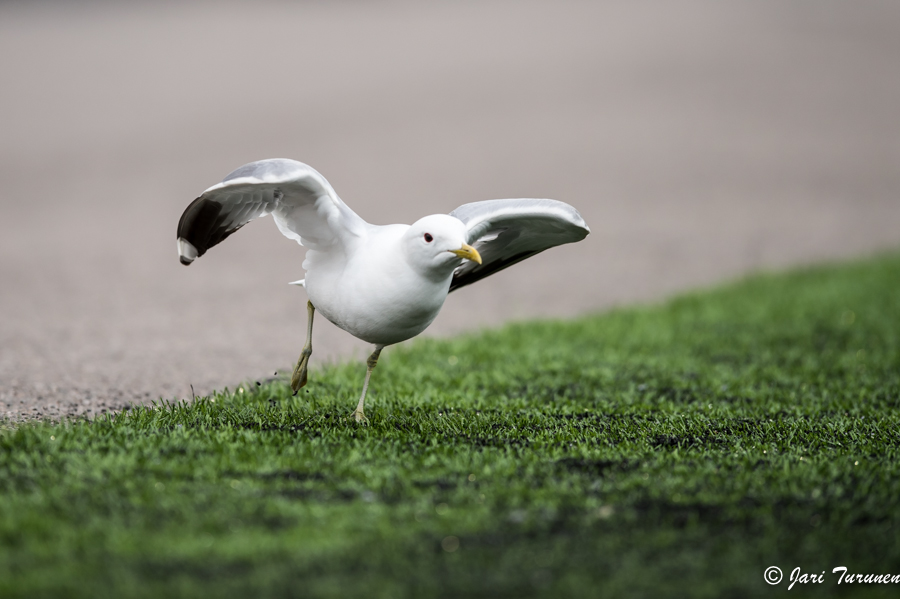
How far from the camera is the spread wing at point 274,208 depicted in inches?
164

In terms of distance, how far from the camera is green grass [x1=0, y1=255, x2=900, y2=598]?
299cm

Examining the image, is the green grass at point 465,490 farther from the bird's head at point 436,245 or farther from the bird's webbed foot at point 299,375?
the bird's head at point 436,245

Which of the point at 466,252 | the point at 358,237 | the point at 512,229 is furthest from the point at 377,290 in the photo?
the point at 512,229

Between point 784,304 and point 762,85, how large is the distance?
11137mm

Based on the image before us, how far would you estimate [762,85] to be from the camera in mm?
18750

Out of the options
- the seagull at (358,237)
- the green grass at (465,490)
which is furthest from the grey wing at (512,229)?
the green grass at (465,490)

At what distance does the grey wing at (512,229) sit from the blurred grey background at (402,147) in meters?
2.03

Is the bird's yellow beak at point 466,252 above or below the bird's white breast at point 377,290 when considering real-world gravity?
above

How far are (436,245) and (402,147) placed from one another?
11.6 metres

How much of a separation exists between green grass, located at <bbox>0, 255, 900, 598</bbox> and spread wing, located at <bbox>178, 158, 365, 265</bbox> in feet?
3.22

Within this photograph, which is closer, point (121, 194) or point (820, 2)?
point (121, 194)

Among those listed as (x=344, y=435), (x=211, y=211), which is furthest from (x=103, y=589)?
(x=211, y=211)

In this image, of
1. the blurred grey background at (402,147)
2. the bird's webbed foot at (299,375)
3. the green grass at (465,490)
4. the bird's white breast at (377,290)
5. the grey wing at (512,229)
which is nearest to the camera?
the green grass at (465,490)

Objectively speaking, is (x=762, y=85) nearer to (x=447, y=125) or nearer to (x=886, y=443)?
(x=447, y=125)
